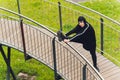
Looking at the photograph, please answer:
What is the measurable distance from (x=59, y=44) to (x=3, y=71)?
327cm

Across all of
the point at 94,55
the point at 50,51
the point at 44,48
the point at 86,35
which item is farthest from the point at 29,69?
the point at 86,35

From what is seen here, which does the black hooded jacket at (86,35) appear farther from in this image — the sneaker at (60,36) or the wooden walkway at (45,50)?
the wooden walkway at (45,50)

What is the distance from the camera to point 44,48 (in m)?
13.6

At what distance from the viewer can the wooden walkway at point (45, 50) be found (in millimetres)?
12735

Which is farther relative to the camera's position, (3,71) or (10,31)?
(3,71)

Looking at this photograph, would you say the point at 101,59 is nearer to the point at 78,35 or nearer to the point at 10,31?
the point at 78,35

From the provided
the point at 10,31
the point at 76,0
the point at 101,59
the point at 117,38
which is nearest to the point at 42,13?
the point at 76,0

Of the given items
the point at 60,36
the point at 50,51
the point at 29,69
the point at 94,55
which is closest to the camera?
the point at 60,36

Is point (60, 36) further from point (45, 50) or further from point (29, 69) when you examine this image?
point (29, 69)

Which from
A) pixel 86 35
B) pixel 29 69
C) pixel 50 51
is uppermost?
pixel 86 35

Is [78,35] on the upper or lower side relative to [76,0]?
upper

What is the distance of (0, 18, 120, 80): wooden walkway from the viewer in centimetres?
1274

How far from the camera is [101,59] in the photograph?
13.6 meters

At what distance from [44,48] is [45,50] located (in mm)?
82
